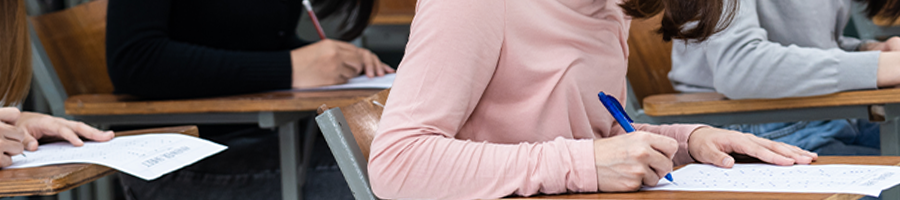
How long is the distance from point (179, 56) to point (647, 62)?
100 centimetres

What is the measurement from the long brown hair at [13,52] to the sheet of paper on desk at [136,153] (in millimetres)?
118

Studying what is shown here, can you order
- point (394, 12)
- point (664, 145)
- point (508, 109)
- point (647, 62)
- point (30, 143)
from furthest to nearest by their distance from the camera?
point (394, 12)
point (647, 62)
point (30, 143)
point (508, 109)
point (664, 145)

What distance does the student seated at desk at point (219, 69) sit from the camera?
1.22 metres

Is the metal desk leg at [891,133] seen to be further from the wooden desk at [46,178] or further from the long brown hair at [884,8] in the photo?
the wooden desk at [46,178]

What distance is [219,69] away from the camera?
Result: 135 centimetres

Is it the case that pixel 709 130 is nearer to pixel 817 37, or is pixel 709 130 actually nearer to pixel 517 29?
pixel 517 29

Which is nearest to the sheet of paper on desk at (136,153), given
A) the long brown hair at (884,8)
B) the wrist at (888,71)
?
→ the wrist at (888,71)

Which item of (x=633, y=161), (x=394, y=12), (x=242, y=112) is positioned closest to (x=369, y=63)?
(x=242, y=112)

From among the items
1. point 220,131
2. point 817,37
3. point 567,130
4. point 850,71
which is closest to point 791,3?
point 817,37

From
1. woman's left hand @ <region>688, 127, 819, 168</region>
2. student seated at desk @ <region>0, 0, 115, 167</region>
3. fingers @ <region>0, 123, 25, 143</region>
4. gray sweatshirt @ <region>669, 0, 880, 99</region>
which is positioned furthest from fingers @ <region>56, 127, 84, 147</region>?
gray sweatshirt @ <region>669, 0, 880, 99</region>

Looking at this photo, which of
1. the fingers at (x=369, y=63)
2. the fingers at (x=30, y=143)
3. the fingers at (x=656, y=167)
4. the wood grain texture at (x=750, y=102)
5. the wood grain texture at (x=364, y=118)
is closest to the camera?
the fingers at (x=656, y=167)

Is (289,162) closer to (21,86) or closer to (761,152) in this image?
(21,86)

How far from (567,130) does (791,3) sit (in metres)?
0.86

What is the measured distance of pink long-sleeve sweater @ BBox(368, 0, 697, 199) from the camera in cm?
63
